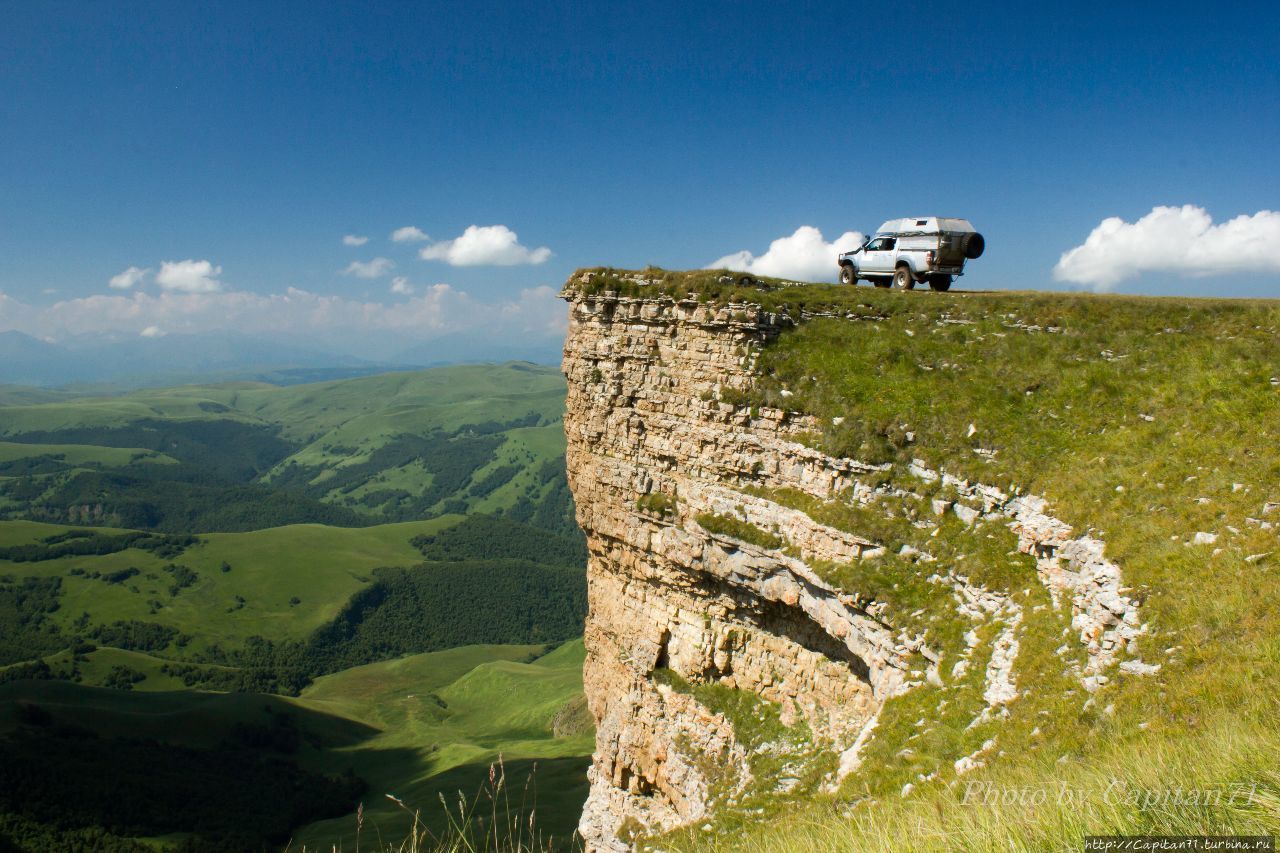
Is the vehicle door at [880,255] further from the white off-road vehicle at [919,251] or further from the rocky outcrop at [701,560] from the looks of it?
the rocky outcrop at [701,560]

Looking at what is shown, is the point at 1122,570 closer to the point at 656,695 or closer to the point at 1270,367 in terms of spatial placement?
the point at 1270,367

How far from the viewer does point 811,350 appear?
Result: 2506 cm

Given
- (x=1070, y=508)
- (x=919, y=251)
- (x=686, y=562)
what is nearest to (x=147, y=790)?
(x=686, y=562)

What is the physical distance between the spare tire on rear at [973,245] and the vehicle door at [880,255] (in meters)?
2.94

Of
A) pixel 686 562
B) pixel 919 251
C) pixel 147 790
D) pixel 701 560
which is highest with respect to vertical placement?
pixel 919 251

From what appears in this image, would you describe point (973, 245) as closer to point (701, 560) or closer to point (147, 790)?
point (701, 560)

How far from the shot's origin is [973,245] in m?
29.2

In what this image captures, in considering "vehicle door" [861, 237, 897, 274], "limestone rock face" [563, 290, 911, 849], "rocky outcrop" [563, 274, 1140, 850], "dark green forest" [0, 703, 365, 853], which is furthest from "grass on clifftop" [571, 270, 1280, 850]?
"dark green forest" [0, 703, 365, 853]

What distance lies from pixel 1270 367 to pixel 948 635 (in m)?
12.3

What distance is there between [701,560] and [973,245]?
60.7ft

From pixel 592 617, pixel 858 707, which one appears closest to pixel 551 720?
pixel 592 617

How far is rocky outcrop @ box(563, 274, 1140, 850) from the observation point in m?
20.7

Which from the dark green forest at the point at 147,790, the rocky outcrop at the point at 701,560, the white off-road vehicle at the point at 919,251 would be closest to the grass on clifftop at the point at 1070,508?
the rocky outcrop at the point at 701,560

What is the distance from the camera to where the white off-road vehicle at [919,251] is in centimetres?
2872
